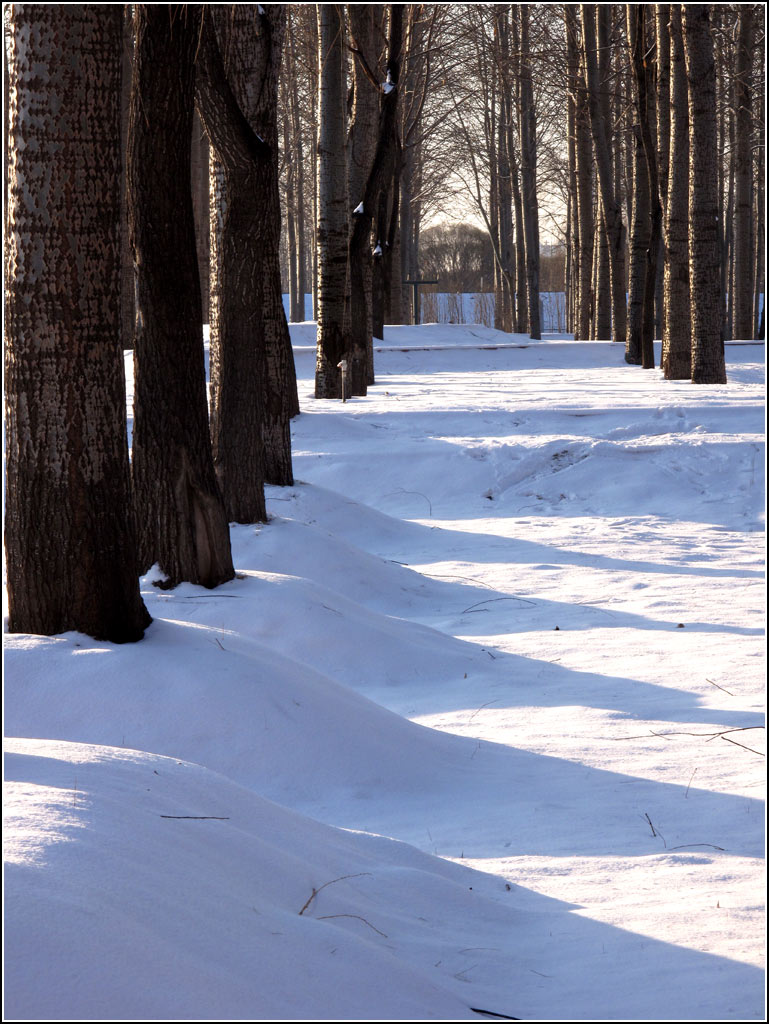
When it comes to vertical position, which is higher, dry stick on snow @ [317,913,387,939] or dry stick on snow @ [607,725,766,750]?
dry stick on snow @ [317,913,387,939]

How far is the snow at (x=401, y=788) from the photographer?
6.54ft

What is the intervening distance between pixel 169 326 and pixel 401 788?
8.32 feet

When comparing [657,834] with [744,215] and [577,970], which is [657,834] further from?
[744,215]

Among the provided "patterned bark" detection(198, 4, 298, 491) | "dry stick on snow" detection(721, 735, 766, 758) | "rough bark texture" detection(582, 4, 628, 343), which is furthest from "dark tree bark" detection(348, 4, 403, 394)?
"dry stick on snow" detection(721, 735, 766, 758)

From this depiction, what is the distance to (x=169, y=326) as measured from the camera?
520cm

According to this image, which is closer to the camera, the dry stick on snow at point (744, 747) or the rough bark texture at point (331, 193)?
the dry stick on snow at point (744, 747)

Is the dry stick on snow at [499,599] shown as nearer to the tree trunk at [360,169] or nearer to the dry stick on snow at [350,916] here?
the dry stick on snow at [350,916]

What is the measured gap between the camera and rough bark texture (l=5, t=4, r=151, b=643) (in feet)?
12.4

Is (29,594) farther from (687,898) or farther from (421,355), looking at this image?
(421,355)

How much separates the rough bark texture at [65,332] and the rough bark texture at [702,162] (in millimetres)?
10079

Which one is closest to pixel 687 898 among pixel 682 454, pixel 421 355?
pixel 682 454

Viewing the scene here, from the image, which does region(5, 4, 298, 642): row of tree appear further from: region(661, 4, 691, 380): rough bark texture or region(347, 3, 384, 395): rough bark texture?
region(661, 4, 691, 380): rough bark texture

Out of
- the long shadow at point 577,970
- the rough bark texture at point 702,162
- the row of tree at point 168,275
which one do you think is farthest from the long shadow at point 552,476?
the long shadow at point 577,970

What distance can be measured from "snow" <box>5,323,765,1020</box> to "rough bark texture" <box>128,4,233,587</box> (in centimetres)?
25
